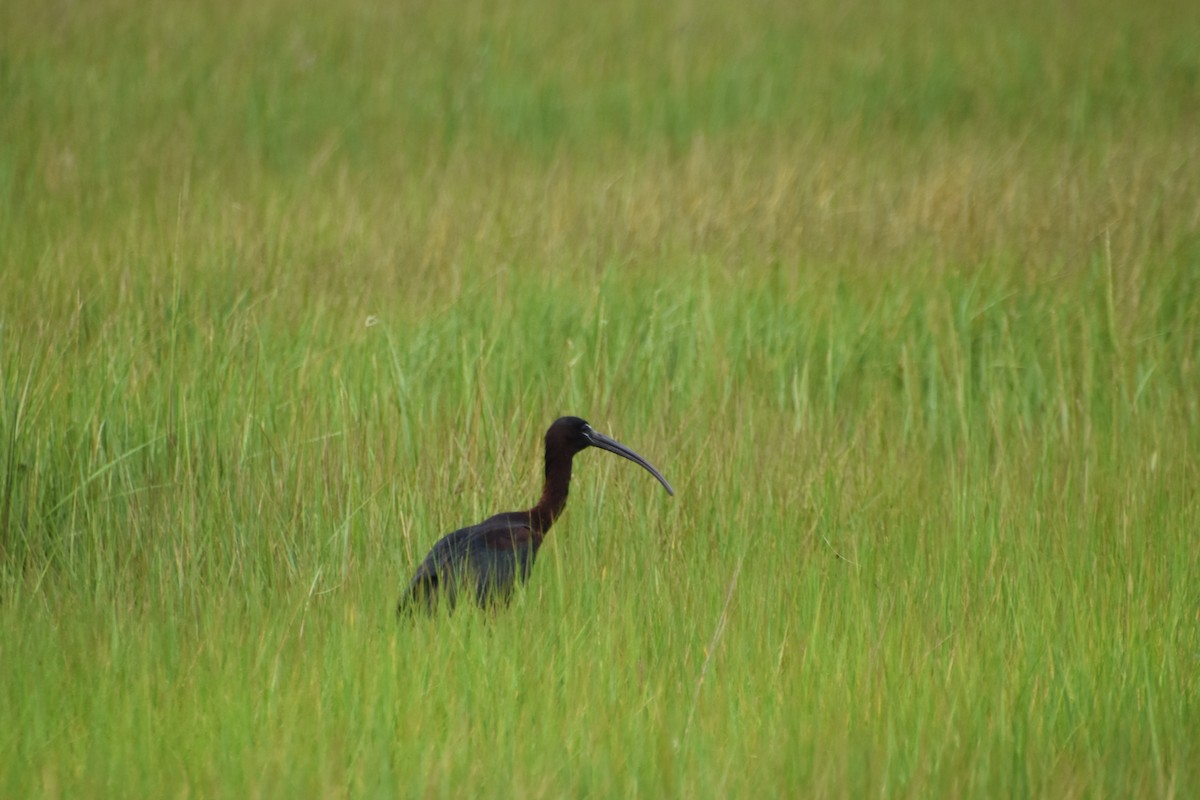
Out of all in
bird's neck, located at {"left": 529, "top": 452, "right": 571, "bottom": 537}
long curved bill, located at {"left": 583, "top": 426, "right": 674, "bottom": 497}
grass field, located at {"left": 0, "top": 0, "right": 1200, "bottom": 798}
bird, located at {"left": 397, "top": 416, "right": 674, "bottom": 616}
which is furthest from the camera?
long curved bill, located at {"left": 583, "top": 426, "right": 674, "bottom": 497}

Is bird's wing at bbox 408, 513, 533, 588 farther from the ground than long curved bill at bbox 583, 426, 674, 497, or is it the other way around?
long curved bill at bbox 583, 426, 674, 497

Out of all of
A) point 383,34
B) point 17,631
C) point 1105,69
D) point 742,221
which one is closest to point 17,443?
point 17,631

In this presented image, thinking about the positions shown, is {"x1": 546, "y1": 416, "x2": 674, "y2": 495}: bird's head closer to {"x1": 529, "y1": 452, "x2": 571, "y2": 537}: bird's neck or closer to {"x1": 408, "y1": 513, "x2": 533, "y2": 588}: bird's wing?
{"x1": 529, "y1": 452, "x2": 571, "y2": 537}: bird's neck

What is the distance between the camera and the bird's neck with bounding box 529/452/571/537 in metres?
3.95

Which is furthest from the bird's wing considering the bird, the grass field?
the grass field

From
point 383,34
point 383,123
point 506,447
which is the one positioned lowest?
point 506,447

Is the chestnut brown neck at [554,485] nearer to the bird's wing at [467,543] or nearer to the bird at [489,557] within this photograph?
the bird at [489,557]

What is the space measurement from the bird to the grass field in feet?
0.28

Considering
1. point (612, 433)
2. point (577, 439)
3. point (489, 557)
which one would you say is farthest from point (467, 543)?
point (612, 433)

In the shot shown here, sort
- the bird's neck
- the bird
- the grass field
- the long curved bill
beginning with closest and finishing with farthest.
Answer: the grass field, the bird, the bird's neck, the long curved bill

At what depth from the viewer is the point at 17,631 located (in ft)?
10.5

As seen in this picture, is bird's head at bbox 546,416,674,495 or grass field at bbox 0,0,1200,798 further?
bird's head at bbox 546,416,674,495

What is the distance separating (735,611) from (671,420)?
53.7 inches

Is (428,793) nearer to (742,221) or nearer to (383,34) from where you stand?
(742,221)
